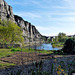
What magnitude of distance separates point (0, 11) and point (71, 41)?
52.2 metres

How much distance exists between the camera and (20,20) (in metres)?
82.1

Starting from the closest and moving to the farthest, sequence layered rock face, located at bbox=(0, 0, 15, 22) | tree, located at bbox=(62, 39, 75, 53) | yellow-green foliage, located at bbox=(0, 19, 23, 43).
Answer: tree, located at bbox=(62, 39, 75, 53), yellow-green foliage, located at bbox=(0, 19, 23, 43), layered rock face, located at bbox=(0, 0, 15, 22)

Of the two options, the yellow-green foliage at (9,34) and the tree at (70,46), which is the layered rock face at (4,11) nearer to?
the yellow-green foliage at (9,34)

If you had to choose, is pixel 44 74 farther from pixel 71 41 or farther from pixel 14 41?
pixel 14 41

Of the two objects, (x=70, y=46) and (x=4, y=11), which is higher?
(x=4, y=11)

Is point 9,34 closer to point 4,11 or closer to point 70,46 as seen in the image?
point 70,46

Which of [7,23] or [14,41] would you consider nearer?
[14,41]

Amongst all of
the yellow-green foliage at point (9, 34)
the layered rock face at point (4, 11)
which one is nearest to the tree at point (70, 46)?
the yellow-green foliage at point (9, 34)

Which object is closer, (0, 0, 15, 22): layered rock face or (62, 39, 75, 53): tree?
(62, 39, 75, 53): tree

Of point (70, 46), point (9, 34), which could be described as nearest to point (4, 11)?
point (9, 34)

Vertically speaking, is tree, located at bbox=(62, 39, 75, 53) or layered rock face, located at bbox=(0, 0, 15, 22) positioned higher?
layered rock face, located at bbox=(0, 0, 15, 22)

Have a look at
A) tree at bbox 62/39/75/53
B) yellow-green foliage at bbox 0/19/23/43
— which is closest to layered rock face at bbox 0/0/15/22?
yellow-green foliage at bbox 0/19/23/43

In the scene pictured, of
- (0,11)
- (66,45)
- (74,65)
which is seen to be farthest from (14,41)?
(0,11)

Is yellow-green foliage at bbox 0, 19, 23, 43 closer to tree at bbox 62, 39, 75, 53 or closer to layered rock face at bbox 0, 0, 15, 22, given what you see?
tree at bbox 62, 39, 75, 53
